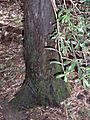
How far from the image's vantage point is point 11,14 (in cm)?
405

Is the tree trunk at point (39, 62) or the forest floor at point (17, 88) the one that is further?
the forest floor at point (17, 88)

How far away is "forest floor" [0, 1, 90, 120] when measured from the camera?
242 cm

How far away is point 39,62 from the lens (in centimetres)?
232

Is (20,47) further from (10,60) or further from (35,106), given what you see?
(35,106)

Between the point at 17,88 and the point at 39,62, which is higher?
the point at 39,62

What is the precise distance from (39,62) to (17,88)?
53cm

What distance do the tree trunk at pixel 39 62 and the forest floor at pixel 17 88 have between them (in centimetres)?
8

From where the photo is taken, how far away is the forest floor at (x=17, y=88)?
2.42m

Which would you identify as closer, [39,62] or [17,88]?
[39,62]

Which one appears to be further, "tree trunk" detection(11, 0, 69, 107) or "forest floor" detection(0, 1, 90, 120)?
"forest floor" detection(0, 1, 90, 120)

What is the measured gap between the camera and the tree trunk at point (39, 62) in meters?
2.13

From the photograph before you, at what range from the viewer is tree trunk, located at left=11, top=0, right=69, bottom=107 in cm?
213

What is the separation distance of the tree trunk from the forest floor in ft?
0.25

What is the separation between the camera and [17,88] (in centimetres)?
273
